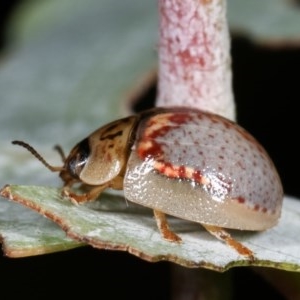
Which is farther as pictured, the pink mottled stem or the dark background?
the dark background

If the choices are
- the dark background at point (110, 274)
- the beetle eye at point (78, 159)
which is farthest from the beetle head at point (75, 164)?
the dark background at point (110, 274)

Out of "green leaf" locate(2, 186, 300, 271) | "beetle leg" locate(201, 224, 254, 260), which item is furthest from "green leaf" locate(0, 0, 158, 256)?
"beetle leg" locate(201, 224, 254, 260)

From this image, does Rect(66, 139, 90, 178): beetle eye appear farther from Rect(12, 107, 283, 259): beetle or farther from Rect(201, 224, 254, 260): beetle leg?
Rect(201, 224, 254, 260): beetle leg

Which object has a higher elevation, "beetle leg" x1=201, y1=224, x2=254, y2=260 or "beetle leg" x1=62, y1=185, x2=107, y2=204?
"beetle leg" x1=62, y1=185, x2=107, y2=204

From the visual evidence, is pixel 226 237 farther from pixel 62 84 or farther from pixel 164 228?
pixel 62 84

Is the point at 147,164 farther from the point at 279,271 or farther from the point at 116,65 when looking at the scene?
the point at 116,65

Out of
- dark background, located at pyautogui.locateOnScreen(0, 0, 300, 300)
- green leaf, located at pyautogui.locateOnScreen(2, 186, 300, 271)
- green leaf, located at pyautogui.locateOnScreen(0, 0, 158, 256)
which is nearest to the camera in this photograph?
green leaf, located at pyautogui.locateOnScreen(2, 186, 300, 271)

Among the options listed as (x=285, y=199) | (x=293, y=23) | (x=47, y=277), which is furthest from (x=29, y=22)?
(x=285, y=199)
